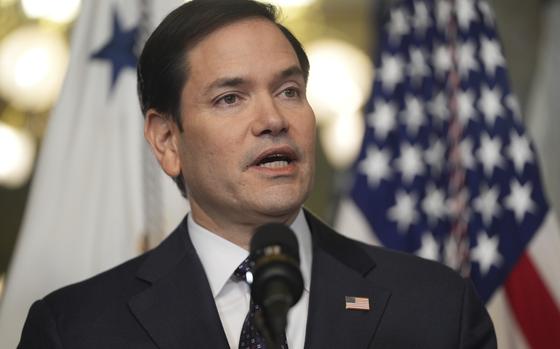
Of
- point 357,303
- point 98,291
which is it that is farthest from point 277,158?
point 98,291

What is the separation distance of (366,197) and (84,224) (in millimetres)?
1069

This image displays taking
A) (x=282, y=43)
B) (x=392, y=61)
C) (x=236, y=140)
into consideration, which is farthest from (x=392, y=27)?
(x=236, y=140)

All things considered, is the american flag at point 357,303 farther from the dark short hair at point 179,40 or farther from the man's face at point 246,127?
the dark short hair at point 179,40

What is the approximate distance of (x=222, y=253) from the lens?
2129 mm

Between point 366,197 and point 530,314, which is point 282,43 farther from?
point 530,314

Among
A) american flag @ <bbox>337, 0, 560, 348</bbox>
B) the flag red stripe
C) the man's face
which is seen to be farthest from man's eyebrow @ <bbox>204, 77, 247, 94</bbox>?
the flag red stripe

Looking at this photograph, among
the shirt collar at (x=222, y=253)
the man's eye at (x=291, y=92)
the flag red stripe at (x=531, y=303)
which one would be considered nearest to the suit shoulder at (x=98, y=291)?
the shirt collar at (x=222, y=253)

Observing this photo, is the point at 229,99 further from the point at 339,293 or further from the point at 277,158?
the point at 339,293

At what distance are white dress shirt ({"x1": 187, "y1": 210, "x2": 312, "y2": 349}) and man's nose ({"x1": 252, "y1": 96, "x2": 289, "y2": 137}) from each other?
0.27m

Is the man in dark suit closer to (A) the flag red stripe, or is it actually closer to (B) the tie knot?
(B) the tie knot

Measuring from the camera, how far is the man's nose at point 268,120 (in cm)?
197

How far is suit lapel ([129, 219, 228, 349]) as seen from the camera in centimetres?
200

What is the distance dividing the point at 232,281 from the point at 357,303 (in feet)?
0.99

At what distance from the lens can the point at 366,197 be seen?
329 cm
